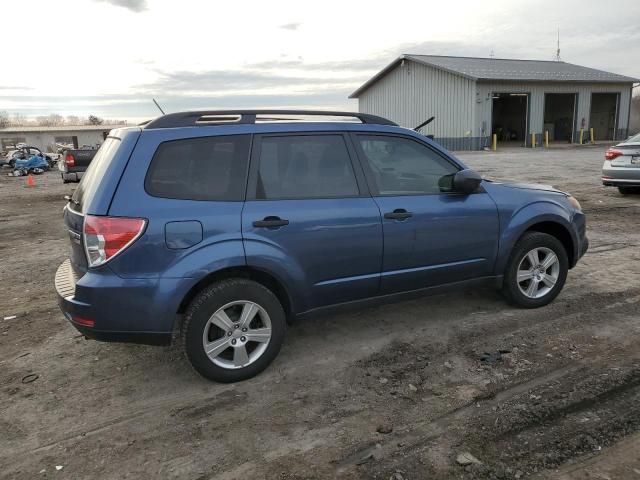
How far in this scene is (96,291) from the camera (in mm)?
3299

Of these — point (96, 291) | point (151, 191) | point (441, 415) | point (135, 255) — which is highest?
point (151, 191)

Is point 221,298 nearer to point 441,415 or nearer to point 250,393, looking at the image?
point 250,393

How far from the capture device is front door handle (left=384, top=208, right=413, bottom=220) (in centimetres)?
403

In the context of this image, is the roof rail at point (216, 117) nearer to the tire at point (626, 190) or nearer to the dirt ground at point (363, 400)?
the dirt ground at point (363, 400)

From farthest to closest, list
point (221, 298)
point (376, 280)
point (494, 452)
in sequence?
1. point (376, 280)
2. point (221, 298)
3. point (494, 452)

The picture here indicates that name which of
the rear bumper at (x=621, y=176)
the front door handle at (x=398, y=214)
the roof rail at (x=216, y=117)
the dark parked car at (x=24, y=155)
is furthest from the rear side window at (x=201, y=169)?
the dark parked car at (x=24, y=155)

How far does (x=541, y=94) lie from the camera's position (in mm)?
32031

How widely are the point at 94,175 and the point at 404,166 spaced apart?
2.39m

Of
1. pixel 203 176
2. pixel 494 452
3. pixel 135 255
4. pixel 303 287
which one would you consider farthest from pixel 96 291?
pixel 494 452

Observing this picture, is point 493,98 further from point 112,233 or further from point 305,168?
point 112,233

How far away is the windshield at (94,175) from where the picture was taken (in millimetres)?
3479

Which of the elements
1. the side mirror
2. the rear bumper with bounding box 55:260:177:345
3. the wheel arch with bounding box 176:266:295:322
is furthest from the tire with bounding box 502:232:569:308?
the rear bumper with bounding box 55:260:177:345

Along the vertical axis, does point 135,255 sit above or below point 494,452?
above

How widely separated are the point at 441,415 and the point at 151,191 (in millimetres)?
2334
